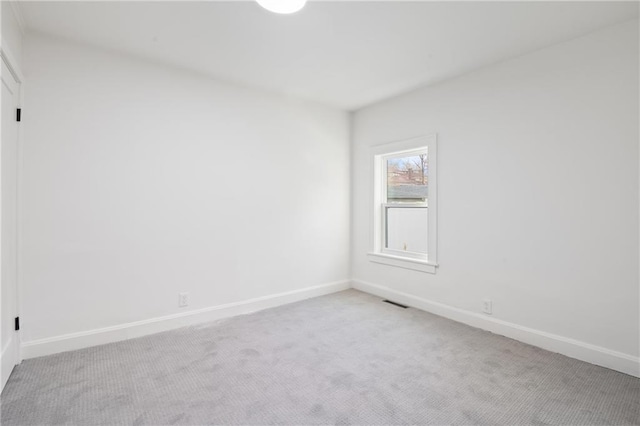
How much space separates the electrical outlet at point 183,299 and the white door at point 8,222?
117 centimetres

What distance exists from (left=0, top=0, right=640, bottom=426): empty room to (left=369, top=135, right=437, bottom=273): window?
0.05m

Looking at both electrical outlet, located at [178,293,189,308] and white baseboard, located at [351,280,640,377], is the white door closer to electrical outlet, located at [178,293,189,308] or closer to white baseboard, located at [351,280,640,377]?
electrical outlet, located at [178,293,189,308]

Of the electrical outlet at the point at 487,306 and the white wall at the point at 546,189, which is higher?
the white wall at the point at 546,189

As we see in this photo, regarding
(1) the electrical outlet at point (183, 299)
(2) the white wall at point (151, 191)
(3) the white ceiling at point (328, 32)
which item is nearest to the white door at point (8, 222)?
(2) the white wall at point (151, 191)

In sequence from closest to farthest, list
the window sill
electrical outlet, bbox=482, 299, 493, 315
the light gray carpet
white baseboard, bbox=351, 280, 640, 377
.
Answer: the light gray carpet < white baseboard, bbox=351, 280, 640, 377 < electrical outlet, bbox=482, 299, 493, 315 < the window sill

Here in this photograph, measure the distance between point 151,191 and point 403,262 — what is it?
9.35 ft

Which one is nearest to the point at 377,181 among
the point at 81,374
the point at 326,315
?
the point at 326,315

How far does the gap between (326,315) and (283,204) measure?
54.9 inches

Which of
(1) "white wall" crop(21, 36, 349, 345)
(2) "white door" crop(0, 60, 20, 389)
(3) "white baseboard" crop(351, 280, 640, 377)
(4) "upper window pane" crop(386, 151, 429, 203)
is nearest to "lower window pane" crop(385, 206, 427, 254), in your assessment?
(4) "upper window pane" crop(386, 151, 429, 203)

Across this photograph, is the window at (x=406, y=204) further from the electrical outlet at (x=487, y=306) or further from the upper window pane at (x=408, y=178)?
the electrical outlet at (x=487, y=306)

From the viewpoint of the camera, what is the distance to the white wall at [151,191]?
2.55 m

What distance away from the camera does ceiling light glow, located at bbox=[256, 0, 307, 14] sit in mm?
2045

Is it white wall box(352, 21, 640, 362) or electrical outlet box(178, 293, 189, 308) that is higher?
white wall box(352, 21, 640, 362)

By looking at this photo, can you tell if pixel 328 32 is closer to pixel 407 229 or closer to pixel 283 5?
pixel 283 5
